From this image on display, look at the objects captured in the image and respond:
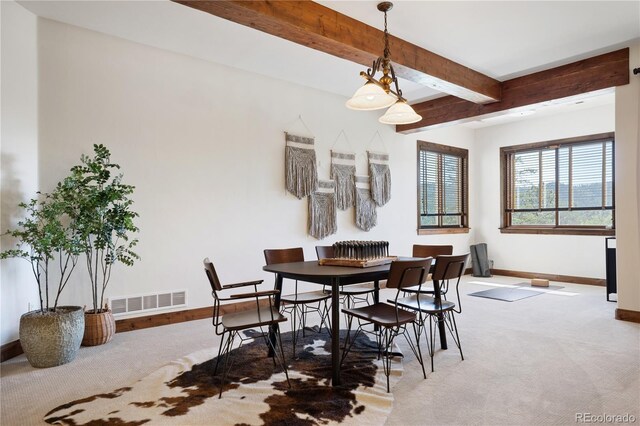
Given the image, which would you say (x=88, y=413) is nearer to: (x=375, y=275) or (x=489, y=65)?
(x=375, y=275)

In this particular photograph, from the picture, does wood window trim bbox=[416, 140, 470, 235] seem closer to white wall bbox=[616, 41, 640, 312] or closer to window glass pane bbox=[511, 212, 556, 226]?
window glass pane bbox=[511, 212, 556, 226]

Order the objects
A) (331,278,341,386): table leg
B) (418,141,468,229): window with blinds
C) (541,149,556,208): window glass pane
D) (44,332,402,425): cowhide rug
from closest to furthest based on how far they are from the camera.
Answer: (44,332,402,425): cowhide rug
(331,278,341,386): table leg
(541,149,556,208): window glass pane
(418,141,468,229): window with blinds

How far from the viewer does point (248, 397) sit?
2330 millimetres

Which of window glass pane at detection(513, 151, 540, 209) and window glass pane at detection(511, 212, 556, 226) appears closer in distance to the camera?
window glass pane at detection(511, 212, 556, 226)

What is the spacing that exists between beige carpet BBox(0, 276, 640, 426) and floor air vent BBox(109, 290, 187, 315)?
0.23 m

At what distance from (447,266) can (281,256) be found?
1.53 m

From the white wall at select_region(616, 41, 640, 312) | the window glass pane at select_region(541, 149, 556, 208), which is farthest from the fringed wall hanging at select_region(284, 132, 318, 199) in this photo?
the window glass pane at select_region(541, 149, 556, 208)

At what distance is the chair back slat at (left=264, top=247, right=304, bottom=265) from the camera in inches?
139

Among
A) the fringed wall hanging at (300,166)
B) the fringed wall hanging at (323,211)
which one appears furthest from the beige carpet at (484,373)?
the fringed wall hanging at (300,166)

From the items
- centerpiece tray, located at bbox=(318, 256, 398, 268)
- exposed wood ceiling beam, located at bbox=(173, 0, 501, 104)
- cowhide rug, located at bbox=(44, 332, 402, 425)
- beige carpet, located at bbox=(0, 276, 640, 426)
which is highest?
exposed wood ceiling beam, located at bbox=(173, 0, 501, 104)

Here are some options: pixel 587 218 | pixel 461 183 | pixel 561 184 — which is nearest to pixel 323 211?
pixel 461 183

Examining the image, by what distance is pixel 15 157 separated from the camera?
3.10 m

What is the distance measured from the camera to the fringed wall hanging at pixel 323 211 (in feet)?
17.0

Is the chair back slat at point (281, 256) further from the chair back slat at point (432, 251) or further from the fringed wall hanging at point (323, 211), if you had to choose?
the fringed wall hanging at point (323, 211)
